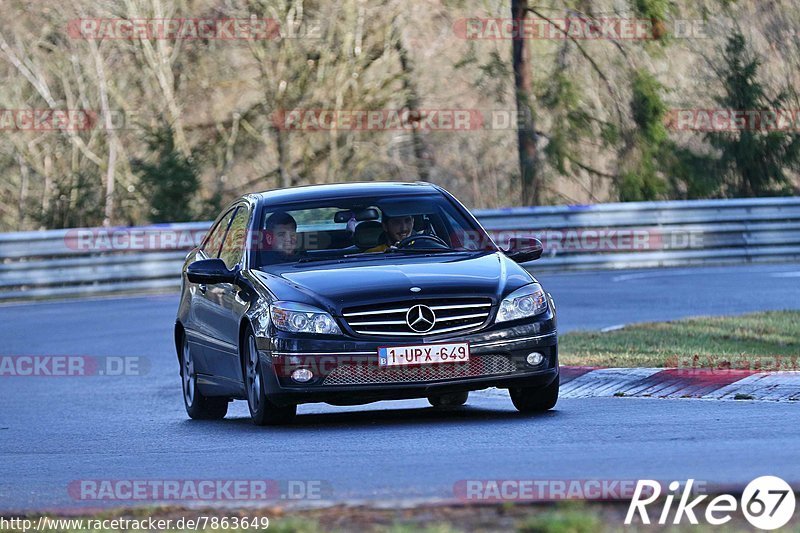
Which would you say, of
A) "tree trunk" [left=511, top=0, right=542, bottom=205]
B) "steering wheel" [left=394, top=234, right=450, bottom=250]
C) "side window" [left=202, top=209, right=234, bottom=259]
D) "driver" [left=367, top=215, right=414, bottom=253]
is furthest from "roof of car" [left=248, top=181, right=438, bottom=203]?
"tree trunk" [left=511, top=0, right=542, bottom=205]

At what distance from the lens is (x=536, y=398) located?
34.1ft

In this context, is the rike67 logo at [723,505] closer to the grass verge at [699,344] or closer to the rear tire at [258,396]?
the rear tire at [258,396]

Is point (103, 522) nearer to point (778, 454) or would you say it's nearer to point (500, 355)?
point (778, 454)

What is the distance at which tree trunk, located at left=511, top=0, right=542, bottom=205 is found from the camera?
106 ft

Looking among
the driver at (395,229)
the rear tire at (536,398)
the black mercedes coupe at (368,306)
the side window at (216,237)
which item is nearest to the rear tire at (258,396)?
the black mercedes coupe at (368,306)

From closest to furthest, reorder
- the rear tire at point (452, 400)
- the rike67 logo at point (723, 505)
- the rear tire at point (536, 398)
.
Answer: the rike67 logo at point (723, 505), the rear tire at point (536, 398), the rear tire at point (452, 400)

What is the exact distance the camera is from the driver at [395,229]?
10938 millimetres

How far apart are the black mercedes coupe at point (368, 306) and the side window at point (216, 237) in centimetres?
54

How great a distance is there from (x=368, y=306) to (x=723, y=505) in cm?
412

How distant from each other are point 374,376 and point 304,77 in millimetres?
22993

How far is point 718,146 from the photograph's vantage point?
32.4 m

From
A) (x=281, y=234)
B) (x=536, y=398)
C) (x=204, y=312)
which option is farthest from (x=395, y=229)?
(x=204, y=312)

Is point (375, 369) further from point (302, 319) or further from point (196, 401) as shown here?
point (196, 401)

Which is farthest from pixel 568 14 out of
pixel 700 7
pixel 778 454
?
pixel 778 454
